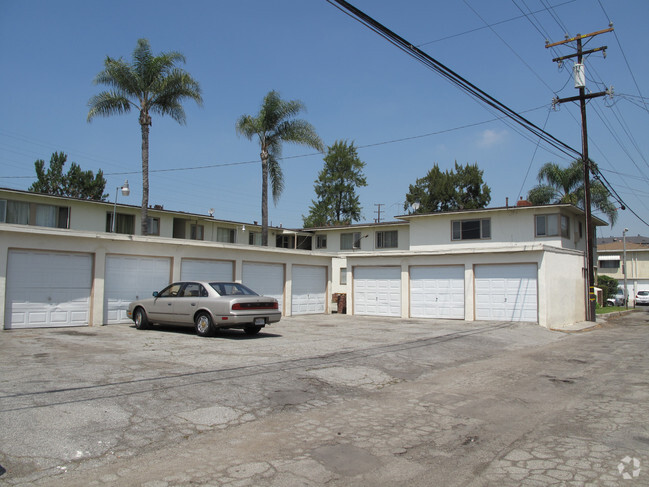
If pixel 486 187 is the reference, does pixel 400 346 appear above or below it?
below

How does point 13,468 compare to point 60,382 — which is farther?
point 60,382

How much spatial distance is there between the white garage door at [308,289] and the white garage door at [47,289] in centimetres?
936

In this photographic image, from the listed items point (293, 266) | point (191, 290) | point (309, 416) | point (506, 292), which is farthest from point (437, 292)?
point (309, 416)

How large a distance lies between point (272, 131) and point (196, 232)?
10179mm

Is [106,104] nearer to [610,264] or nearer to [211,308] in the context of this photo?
[211,308]

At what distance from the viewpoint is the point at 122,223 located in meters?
29.1

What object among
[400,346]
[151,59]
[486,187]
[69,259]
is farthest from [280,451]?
[486,187]

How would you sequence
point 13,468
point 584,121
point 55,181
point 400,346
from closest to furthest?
point 13,468 < point 400,346 < point 584,121 < point 55,181

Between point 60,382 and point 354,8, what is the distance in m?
7.32

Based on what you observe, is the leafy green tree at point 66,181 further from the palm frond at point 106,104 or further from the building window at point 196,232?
the palm frond at point 106,104

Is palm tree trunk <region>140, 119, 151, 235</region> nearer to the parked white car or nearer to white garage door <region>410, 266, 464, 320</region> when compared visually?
white garage door <region>410, 266, 464, 320</region>

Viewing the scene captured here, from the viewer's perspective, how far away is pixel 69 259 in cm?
1595

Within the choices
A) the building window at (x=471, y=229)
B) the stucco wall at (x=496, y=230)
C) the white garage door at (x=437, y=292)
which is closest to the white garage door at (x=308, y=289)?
the white garage door at (x=437, y=292)

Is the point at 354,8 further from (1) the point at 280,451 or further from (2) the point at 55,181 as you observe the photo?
(2) the point at 55,181
